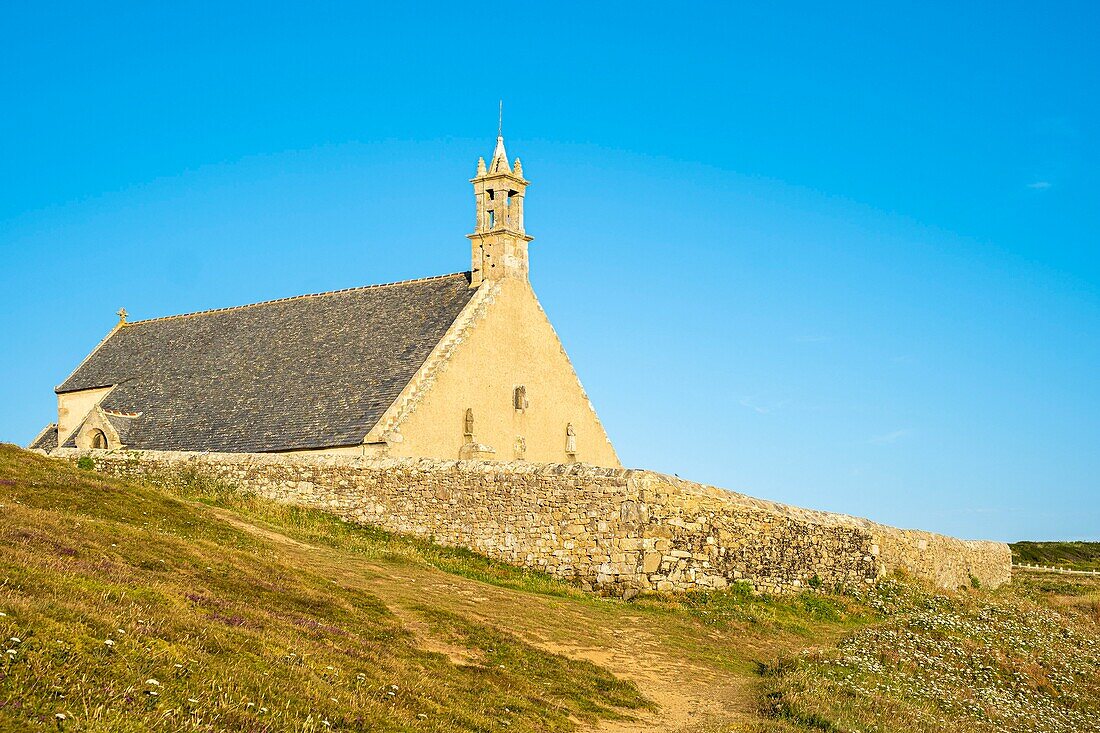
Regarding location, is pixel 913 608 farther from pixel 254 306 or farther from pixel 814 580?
pixel 254 306

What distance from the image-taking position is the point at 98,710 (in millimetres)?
8359

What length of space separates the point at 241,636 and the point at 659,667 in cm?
780

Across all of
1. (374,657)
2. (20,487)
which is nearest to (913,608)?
(374,657)

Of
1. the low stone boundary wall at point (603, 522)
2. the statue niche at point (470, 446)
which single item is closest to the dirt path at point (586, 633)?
the low stone boundary wall at point (603, 522)

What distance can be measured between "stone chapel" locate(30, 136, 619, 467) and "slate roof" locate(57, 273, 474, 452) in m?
0.07

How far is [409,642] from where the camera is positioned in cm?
1516

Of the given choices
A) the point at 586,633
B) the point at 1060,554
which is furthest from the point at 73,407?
the point at 1060,554

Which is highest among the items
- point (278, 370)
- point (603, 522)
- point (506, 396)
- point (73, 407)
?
point (278, 370)

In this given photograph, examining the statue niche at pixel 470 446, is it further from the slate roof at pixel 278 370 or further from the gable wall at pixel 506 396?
the slate roof at pixel 278 370

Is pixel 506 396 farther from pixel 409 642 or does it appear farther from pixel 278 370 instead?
pixel 409 642

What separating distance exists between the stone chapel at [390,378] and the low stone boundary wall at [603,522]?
15.2 ft

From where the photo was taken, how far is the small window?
38.6 metres

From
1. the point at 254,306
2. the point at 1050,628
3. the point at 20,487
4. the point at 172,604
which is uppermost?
the point at 254,306

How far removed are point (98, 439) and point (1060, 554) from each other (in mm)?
51573
